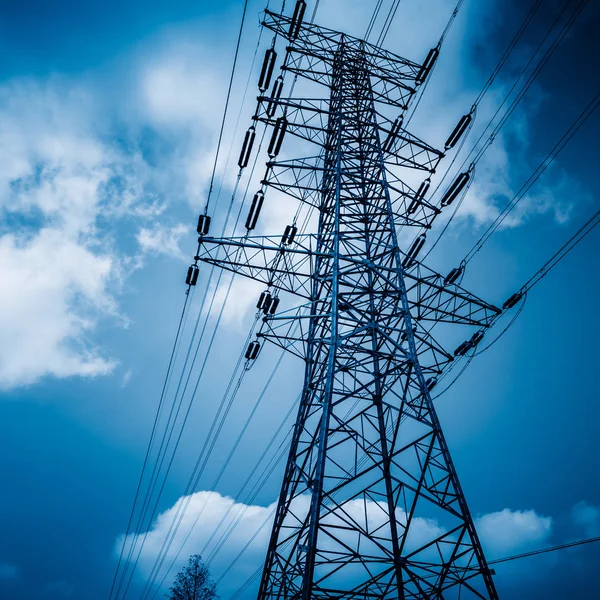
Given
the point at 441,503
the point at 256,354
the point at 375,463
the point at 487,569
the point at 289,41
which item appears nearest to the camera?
the point at 487,569

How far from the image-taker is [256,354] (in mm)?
10203

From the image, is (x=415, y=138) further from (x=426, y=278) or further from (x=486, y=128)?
(x=426, y=278)

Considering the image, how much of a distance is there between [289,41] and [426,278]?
957cm

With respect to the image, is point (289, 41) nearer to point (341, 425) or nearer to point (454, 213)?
point (454, 213)

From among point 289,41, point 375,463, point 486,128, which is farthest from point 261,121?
point 375,463

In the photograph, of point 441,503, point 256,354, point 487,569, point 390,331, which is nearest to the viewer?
point 487,569

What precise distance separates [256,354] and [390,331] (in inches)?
160

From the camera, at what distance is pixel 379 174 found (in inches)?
417

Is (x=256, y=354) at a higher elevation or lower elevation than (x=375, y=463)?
higher

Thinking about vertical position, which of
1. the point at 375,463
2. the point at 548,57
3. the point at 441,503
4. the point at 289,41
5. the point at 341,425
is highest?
the point at 289,41

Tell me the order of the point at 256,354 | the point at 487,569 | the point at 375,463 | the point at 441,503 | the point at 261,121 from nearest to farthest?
the point at 487,569, the point at 441,503, the point at 375,463, the point at 256,354, the point at 261,121

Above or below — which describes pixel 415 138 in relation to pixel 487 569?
above

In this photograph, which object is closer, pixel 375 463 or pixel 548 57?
pixel 375 463

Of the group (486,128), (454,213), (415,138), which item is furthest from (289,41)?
(454,213)
